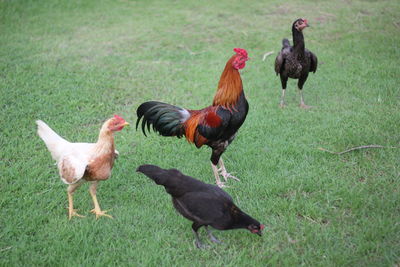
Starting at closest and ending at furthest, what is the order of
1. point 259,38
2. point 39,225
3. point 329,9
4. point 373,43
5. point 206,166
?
point 39,225 < point 206,166 < point 373,43 < point 259,38 < point 329,9

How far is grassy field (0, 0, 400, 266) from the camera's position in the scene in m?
3.89

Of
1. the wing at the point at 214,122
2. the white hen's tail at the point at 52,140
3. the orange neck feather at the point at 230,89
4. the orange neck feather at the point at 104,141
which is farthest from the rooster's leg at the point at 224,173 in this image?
the white hen's tail at the point at 52,140

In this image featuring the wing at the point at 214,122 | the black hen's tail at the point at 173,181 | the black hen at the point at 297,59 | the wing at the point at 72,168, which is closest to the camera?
the black hen's tail at the point at 173,181

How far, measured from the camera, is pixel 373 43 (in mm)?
9148

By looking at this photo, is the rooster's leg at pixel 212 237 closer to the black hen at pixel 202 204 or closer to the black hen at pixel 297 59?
the black hen at pixel 202 204

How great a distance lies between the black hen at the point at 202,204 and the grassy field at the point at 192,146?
1.11 feet

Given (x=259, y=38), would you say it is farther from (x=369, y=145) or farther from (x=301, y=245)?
(x=301, y=245)

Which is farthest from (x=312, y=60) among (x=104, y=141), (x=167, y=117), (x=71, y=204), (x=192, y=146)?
(x=71, y=204)

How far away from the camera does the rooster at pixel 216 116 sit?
4.56 metres

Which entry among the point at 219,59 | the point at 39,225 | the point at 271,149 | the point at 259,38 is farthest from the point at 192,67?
the point at 39,225

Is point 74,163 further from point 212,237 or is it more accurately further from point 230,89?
point 230,89

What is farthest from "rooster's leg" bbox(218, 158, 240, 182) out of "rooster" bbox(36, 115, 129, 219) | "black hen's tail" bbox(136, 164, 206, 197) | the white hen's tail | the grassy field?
the white hen's tail

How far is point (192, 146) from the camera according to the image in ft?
19.1

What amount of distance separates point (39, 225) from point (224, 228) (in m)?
2.15
